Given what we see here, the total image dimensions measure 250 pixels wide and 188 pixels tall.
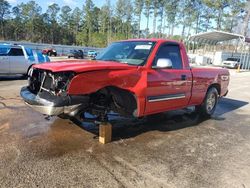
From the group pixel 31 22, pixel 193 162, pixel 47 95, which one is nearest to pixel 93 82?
pixel 47 95

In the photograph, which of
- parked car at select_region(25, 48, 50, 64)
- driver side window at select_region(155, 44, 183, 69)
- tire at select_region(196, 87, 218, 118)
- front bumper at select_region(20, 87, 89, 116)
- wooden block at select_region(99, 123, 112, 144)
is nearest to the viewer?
front bumper at select_region(20, 87, 89, 116)

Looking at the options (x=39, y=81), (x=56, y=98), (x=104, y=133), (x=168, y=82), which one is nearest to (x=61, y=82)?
(x=56, y=98)

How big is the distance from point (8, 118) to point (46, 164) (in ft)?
8.15

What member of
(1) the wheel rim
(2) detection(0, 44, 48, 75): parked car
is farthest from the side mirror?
(2) detection(0, 44, 48, 75): parked car

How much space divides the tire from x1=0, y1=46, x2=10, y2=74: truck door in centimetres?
913

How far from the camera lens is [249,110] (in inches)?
325

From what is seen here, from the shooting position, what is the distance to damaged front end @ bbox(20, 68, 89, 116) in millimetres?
3885

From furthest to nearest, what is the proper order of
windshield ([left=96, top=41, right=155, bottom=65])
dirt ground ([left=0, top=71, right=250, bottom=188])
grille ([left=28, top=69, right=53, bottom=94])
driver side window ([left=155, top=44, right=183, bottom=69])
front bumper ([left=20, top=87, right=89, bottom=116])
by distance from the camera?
driver side window ([left=155, top=44, right=183, bottom=69]), windshield ([left=96, top=41, right=155, bottom=65]), grille ([left=28, top=69, right=53, bottom=94]), front bumper ([left=20, top=87, right=89, bottom=116]), dirt ground ([left=0, top=71, right=250, bottom=188])

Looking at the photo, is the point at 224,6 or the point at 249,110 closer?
the point at 249,110

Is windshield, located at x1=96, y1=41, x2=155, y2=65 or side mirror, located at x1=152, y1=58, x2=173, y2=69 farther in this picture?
windshield, located at x1=96, y1=41, x2=155, y2=65

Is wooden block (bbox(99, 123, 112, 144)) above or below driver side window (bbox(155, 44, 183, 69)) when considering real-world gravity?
below

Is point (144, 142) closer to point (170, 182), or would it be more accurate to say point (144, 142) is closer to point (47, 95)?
point (170, 182)

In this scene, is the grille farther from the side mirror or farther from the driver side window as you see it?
the driver side window

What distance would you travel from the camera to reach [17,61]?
40.4ft
